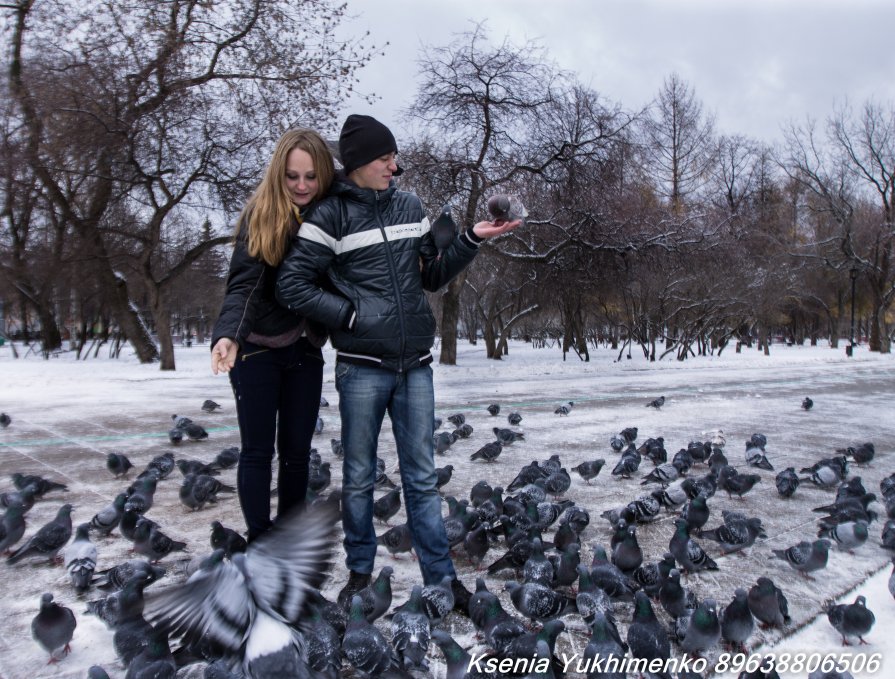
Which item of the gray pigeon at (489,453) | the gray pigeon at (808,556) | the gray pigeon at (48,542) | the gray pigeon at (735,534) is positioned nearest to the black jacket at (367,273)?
the gray pigeon at (48,542)

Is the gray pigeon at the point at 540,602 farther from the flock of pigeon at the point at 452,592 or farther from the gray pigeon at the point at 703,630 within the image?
the gray pigeon at the point at 703,630

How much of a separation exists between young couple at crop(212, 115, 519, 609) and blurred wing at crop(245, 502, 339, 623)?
0.76m

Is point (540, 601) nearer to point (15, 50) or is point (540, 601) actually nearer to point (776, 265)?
point (15, 50)

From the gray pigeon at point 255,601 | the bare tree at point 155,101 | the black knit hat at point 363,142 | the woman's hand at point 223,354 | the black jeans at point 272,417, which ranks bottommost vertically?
the gray pigeon at point 255,601

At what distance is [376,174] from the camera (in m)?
2.96

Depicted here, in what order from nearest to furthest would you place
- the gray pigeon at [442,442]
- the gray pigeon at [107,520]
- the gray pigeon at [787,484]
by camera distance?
the gray pigeon at [107,520], the gray pigeon at [787,484], the gray pigeon at [442,442]

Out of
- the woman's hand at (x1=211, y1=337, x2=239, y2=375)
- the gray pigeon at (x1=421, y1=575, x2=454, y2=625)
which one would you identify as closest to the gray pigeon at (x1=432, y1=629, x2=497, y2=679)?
the gray pigeon at (x1=421, y1=575, x2=454, y2=625)

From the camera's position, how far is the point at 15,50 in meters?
18.4

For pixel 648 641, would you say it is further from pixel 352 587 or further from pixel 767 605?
pixel 352 587

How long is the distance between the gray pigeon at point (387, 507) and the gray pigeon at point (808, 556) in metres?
2.36

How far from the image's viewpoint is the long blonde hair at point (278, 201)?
9.48ft

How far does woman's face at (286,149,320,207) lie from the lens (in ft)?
9.70

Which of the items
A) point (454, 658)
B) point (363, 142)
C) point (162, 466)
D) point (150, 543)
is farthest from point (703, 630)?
point (162, 466)

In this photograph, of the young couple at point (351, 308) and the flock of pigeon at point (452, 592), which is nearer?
the flock of pigeon at point (452, 592)
